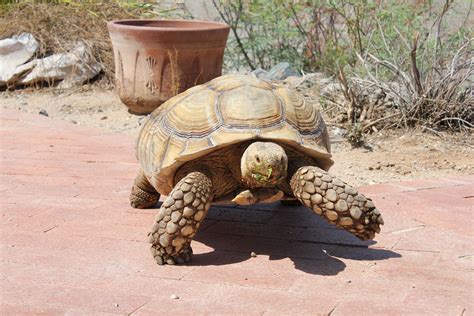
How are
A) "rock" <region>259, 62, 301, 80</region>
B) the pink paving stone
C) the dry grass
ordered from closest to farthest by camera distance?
1. the pink paving stone
2. "rock" <region>259, 62, 301, 80</region>
3. the dry grass

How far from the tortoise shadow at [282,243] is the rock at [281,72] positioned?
3.49 metres

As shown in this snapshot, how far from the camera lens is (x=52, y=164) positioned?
5598 mm

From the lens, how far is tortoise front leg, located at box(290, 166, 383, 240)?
11.4ft


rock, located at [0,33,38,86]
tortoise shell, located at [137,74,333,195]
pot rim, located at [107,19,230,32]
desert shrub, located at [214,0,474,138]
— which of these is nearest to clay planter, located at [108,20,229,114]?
pot rim, located at [107,19,230,32]

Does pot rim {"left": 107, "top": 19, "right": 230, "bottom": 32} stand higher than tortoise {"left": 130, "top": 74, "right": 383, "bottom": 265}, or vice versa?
tortoise {"left": 130, "top": 74, "right": 383, "bottom": 265}

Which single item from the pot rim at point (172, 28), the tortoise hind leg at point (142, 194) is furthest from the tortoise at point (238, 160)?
the pot rim at point (172, 28)

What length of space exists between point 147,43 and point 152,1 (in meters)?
2.70

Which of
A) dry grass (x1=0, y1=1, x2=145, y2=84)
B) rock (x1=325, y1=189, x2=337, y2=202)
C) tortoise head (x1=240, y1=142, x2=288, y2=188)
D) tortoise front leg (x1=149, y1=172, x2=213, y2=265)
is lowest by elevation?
dry grass (x1=0, y1=1, x2=145, y2=84)

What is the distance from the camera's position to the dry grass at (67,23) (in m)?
8.66

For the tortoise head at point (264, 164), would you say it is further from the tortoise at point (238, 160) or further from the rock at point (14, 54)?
the rock at point (14, 54)

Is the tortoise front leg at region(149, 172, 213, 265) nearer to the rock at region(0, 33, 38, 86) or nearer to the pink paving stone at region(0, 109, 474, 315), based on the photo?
the pink paving stone at region(0, 109, 474, 315)

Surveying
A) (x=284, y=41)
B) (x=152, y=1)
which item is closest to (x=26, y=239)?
(x=284, y=41)

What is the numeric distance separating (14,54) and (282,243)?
18.4 feet

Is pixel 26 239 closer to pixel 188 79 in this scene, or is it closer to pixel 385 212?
pixel 385 212
